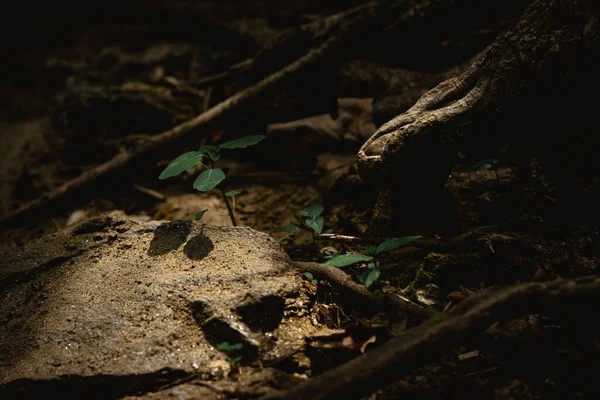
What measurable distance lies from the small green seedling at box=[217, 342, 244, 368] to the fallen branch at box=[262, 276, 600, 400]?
33cm

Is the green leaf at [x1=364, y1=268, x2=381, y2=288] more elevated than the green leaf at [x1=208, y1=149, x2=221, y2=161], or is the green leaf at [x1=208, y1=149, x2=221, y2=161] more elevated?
the green leaf at [x1=208, y1=149, x2=221, y2=161]

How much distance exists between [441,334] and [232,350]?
883mm

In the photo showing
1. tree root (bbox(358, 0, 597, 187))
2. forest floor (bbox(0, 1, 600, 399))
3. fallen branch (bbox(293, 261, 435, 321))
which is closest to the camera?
forest floor (bbox(0, 1, 600, 399))

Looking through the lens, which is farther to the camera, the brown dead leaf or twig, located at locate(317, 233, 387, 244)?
twig, located at locate(317, 233, 387, 244)

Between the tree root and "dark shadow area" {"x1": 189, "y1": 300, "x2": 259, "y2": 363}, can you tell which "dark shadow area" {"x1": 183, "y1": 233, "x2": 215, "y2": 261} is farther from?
the tree root

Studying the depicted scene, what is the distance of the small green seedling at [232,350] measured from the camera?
1778mm

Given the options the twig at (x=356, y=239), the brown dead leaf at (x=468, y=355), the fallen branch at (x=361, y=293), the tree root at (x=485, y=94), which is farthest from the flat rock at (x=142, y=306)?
the tree root at (x=485, y=94)

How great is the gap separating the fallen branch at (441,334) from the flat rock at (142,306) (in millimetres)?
415

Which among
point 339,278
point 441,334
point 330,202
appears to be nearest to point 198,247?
point 339,278

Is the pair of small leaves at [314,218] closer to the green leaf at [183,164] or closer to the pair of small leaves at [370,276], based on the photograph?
the pair of small leaves at [370,276]

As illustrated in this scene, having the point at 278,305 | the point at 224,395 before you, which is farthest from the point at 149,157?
the point at 224,395

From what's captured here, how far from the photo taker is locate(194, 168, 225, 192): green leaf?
2338 mm

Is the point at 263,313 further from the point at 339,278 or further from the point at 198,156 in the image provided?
the point at 198,156

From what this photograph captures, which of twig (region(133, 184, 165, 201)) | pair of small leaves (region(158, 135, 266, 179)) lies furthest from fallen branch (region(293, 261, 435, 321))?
twig (region(133, 184, 165, 201))
